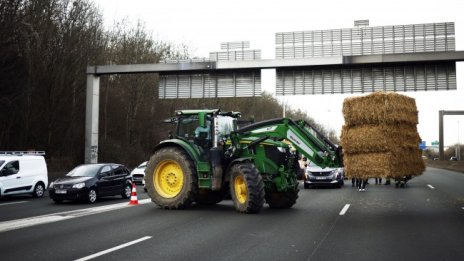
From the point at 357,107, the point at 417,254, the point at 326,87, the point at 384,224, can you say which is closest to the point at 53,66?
the point at 326,87

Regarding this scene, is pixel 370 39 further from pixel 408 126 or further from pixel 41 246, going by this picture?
pixel 41 246

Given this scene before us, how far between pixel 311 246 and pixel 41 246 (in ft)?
15.9

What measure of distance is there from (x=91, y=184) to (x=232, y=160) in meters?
6.24

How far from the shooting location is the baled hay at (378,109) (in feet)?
42.5

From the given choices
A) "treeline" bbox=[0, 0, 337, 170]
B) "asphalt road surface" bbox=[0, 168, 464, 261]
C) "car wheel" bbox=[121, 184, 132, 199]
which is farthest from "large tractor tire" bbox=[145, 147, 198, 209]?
"treeline" bbox=[0, 0, 337, 170]

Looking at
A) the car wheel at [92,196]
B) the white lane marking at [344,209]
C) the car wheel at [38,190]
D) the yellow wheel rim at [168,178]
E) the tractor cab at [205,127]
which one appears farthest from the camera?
the car wheel at [38,190]

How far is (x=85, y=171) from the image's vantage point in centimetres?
1838

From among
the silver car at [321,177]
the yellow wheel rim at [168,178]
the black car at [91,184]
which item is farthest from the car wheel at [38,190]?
the silver car at [321,177]

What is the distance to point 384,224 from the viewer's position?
11.4 meters

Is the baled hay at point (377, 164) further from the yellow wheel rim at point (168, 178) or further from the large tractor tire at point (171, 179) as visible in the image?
the yellow wheel rim at point (168, 178)

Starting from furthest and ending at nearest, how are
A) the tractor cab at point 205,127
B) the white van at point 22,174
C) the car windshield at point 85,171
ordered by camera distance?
the white van at point 22,174 < the car windshield at point 85,171 < the tractor cab at point 205,127

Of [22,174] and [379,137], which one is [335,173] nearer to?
[379,137]

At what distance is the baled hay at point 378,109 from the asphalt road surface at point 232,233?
8.47 ft

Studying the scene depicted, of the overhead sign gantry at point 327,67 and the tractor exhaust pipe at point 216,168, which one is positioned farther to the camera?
the overhead sign gantry at point 327,67
